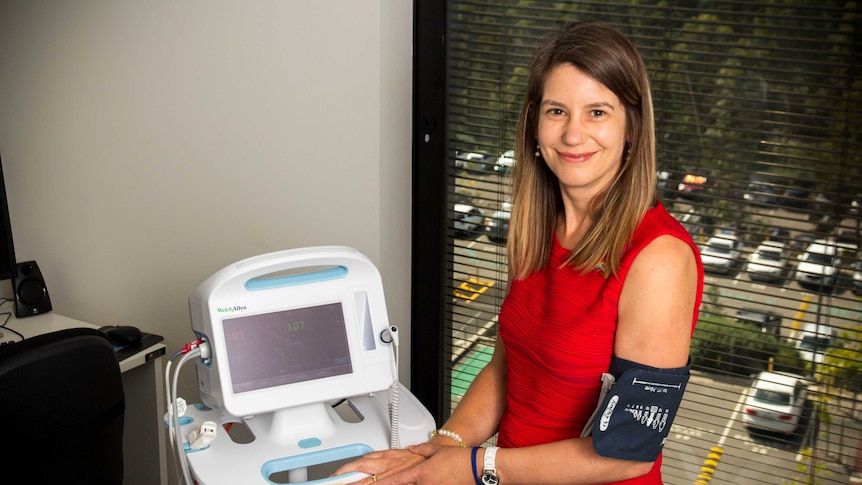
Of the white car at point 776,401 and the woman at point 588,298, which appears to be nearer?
the woman at point 588,298

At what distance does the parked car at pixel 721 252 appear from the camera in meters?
2.06

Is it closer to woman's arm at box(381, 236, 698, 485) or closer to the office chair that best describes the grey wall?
the office chair

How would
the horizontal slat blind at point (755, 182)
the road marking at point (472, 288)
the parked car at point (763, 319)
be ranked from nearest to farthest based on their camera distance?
the horizontal slat blind at point (755, 182), the parked car at point (763, 319), the road marking at point (472, 288)

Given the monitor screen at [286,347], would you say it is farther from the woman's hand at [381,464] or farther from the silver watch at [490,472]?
the silver watch at [490,472]

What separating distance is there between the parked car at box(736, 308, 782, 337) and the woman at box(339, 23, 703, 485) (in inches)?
27.0

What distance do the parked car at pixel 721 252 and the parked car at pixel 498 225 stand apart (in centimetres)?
53

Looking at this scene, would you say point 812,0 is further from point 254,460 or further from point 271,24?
point 254,460

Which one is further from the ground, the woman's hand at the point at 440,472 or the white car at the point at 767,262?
the white car at the point at 767,262

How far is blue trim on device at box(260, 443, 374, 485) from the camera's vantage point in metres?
1.58

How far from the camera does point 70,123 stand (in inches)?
108

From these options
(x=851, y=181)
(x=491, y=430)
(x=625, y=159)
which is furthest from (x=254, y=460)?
(x=851, y=181)

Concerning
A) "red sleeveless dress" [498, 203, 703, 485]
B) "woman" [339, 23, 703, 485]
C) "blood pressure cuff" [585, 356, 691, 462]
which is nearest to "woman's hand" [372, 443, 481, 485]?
"woman" [339, 23, 703, 485]

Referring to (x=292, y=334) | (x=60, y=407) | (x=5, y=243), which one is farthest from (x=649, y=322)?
(x=5, y=243)

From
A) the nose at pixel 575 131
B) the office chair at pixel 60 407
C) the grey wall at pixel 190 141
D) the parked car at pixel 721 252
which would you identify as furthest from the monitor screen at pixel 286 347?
the parked car at pixel 721 252
